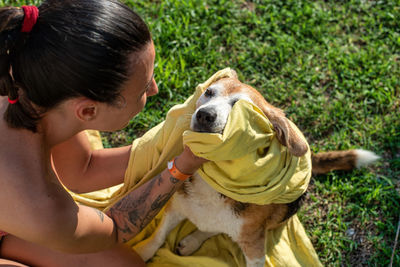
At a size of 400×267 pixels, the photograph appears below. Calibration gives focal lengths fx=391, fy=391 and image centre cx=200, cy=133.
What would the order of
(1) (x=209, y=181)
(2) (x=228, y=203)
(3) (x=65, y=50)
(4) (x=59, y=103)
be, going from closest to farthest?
(3) (x=65, y=50) → (4) (x=59, y=103) → (1) (x=209, y=181) → (2) (x=228, y=203)

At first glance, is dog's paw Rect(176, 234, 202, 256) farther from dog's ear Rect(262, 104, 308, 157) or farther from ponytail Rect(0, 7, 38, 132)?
ponytail Rect(0, 7, 38, 132)

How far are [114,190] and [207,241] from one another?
99cm

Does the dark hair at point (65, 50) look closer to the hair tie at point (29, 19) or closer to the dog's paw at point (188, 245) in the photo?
the hair tie at point (29, 19)

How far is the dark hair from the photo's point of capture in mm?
1882

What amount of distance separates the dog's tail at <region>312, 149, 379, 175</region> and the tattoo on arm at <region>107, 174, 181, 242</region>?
1.58 metres

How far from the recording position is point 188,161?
2.57m

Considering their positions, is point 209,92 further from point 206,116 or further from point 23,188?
point 23,188

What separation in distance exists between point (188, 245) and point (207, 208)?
0.49 meters

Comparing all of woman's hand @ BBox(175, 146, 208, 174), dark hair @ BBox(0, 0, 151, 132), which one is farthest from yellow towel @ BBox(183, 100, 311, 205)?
dark hair @ BBox(0, 0, 151, 132)

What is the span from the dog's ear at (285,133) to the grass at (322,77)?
4.57 ft

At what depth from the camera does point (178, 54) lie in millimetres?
4535

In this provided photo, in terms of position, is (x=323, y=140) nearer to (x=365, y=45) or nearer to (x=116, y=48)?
(x=365, y=45)

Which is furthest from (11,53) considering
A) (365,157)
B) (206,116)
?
(365,157)

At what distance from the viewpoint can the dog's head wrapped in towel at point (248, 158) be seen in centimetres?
234
